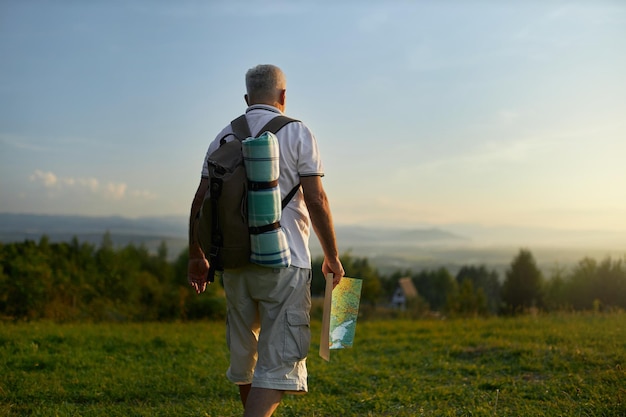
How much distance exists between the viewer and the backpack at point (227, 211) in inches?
122

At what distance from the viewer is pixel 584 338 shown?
7746mm

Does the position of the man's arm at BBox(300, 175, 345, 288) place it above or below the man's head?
below

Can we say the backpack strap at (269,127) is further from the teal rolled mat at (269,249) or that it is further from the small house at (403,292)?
the small house at (403,292)

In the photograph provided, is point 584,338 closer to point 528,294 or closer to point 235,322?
point 235,322

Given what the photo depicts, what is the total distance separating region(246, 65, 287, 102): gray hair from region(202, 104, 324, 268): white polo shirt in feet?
0.20

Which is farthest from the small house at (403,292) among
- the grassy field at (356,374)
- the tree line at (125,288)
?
the grassy field at (356,374)

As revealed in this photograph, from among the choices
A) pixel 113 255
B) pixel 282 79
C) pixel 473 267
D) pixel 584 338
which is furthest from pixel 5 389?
pixel 473 267

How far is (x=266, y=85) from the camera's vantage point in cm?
335

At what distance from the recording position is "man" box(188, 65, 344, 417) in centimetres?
319

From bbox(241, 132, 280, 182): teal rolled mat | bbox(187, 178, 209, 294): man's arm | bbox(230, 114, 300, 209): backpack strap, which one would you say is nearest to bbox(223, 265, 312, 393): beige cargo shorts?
bbox(187, 178, 209, 294): man's arm

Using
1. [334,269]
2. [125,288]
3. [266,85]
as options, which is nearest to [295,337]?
[334,269]

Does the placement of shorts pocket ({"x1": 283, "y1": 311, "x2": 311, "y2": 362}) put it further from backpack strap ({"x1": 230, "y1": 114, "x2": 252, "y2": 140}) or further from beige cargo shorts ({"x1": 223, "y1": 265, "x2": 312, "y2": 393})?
backpack strap ({"x1": 230, "y1": 114, "x2": 252, "y2": 140})

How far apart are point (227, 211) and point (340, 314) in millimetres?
930

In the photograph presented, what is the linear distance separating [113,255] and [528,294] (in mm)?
16675
